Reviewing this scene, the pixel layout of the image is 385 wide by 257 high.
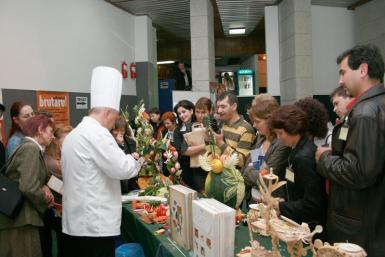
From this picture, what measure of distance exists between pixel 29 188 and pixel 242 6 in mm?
6654

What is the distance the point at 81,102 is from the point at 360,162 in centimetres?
533

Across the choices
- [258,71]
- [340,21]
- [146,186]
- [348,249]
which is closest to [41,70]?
[146,186]

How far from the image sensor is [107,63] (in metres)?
6.77

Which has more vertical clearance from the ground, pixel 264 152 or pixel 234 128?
pixel 234 128

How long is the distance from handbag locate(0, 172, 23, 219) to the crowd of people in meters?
0.05

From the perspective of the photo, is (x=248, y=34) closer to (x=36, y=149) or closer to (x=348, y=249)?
(x=36, y=149)

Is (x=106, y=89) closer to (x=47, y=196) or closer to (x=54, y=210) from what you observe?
(x=47, y=196)

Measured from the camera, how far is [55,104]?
541cm

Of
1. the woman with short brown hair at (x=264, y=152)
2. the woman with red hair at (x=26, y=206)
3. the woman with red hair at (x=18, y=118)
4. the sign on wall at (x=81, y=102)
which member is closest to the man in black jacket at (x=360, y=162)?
the woman with short brown hair at (x=264, y=152)

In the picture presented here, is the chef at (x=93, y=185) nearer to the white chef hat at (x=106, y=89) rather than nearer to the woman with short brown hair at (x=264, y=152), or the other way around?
the white chef hat at (x=106, y=89)

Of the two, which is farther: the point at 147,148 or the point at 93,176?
the point at 147,148

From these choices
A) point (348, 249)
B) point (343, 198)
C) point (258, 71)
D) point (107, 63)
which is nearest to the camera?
point (348, 249)

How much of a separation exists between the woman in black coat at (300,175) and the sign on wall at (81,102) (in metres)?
4.84

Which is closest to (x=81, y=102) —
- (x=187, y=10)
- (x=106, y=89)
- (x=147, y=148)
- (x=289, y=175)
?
(x=187, y=10)
